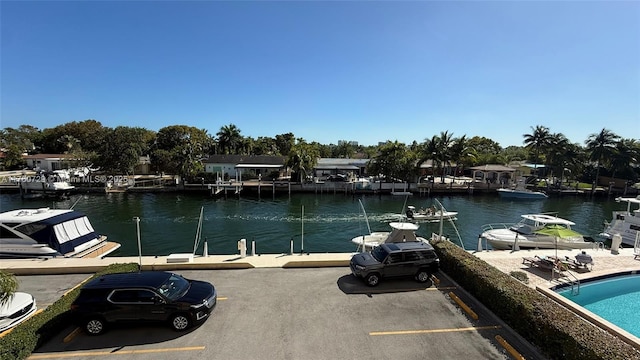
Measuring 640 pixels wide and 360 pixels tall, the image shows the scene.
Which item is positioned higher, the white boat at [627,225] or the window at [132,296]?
the window at [132,296]

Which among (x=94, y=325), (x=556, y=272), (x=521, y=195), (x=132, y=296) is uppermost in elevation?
(x=132, y=296)

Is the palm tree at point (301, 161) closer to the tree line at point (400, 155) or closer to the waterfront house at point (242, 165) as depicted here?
the tree line at point (400, 155)

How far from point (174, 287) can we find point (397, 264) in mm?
8895

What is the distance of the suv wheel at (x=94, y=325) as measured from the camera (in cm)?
950

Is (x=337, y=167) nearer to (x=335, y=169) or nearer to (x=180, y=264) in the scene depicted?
(x=335, y=169)

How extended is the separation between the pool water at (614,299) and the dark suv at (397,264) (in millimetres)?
6653

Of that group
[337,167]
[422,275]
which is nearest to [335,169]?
[337,167]

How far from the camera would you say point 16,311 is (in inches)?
390

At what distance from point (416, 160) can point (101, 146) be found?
204 ft

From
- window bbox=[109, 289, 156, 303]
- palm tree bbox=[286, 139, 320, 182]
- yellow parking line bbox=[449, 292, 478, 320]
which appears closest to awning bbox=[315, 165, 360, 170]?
palm tree bbox=[286, 139, 320, 182]

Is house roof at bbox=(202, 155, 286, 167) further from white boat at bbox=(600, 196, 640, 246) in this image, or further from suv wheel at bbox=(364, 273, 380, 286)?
suv wheel at bbox=(364, 273, 380, 286)

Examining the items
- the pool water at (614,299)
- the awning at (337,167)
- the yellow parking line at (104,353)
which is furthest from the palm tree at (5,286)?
the awning at (337,167)

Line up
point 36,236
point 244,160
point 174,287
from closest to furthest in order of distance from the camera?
point 174,287, point 36,236, point 244,160

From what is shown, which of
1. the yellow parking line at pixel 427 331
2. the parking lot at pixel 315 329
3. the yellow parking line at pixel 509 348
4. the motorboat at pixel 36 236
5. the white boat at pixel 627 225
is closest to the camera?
the yellow parking line at pixel 509 348
